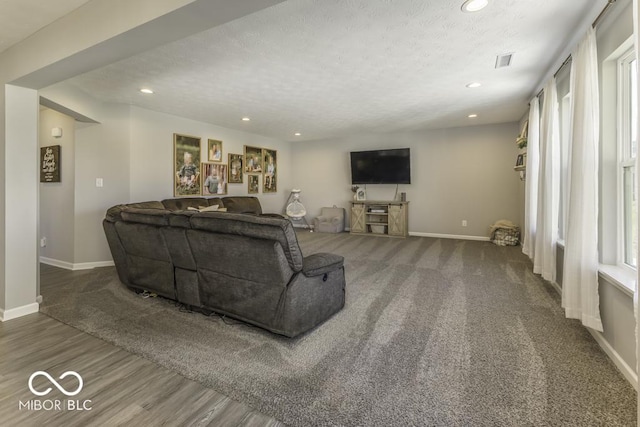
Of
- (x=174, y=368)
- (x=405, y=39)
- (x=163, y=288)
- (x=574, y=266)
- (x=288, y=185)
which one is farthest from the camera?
(x=288, y=185)

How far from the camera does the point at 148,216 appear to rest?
2756 mm

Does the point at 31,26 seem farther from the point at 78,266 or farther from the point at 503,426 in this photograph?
the point at 503,426

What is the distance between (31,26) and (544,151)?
4788 mm

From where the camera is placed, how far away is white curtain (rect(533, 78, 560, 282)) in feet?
9.93

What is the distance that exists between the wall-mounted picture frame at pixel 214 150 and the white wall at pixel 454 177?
299cm

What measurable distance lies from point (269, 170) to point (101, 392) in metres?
6.24

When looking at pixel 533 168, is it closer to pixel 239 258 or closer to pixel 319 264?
pixel 319 264

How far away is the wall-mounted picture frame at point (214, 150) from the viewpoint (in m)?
5.80

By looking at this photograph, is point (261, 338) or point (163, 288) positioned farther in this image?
point (163, 288)

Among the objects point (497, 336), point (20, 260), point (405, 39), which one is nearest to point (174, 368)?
point (20, 260)

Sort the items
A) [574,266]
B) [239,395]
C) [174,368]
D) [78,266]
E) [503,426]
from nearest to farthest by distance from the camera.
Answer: [503,426] < [239,395] < [174,368] < [574,266] < [78,266]

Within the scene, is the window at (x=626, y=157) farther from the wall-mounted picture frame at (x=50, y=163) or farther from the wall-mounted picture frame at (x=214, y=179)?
the wall-mounted picture frame at (x=50, y=163)

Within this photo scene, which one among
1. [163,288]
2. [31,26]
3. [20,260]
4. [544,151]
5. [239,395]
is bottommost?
[239,395]

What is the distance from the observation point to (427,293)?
124 inches
